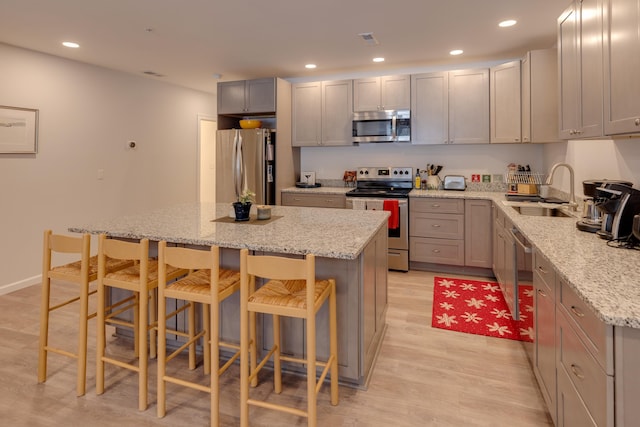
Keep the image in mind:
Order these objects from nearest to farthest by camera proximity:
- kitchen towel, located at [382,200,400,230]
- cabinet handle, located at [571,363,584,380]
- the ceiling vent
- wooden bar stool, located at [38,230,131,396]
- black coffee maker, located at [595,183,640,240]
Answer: cabinet handle, located at [571,363,584,380] < black coffee maker, located at [595,183,640,240] < wooden bar stool, located at [38,230,131,396] < the ceiling vent < kitchen towel, located at [382,200,400,230]

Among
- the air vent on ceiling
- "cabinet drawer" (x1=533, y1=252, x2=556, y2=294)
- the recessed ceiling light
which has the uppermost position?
the air vent on ceiling

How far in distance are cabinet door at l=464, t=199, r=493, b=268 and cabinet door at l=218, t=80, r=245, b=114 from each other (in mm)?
3158

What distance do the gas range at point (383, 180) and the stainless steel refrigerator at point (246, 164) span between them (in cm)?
110

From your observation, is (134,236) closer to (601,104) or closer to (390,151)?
(601,104)

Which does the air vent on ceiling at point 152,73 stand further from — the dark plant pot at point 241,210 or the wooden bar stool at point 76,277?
the wooden bar stool at point 76,277

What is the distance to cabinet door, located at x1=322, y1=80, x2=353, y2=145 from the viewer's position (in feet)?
15.9

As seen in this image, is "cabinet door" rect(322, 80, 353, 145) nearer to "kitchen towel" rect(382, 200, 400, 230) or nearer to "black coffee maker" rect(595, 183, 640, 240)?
"kitchen towel" rect(382, 200, 400, 230)

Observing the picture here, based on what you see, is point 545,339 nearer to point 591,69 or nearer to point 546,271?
point 546,271

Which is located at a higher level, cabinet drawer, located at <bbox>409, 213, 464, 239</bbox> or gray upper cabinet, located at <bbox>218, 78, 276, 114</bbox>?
gray upper cabinet, located at <bbox>218, 78, 276, 114</bbox>

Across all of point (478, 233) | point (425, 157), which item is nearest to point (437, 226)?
point (478, 233)

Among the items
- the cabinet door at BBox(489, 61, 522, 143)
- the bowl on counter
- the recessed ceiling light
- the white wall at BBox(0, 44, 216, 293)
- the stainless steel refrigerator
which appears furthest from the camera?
the bowl on counter

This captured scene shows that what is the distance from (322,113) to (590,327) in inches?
166

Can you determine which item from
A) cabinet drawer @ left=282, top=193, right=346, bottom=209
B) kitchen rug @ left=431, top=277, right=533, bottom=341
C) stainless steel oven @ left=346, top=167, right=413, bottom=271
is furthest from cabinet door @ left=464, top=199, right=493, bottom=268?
cabinet drawer @ left=282, top=193, right=346, bottom=209

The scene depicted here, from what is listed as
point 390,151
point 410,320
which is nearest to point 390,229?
point 390,151
